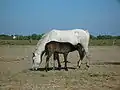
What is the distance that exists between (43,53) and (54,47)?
57 centimetres

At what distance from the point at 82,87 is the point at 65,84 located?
793mm

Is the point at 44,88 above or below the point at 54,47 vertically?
below

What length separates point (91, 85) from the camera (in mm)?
10172

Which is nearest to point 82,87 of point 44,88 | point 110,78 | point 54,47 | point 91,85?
point 91,85

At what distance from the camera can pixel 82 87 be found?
981 centimetres

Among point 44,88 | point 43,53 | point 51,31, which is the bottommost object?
point 44,88

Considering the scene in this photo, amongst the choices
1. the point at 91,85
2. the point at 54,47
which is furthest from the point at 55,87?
the point at 54,47

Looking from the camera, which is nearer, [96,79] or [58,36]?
[96,79]

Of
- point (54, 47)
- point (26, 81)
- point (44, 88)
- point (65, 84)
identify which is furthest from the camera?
point (54, 47)

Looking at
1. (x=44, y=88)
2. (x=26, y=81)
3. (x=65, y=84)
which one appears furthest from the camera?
(x=26, y=81)

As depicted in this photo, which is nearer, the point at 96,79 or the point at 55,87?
the point at 55,87

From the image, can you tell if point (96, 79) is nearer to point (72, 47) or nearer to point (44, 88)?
point (44, 88)

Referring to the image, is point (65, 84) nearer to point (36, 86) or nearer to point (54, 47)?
point (36, 86)

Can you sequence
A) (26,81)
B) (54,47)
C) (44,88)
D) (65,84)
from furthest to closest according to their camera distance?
(54,47)
(26,81)
(65,84)
(44,88)
